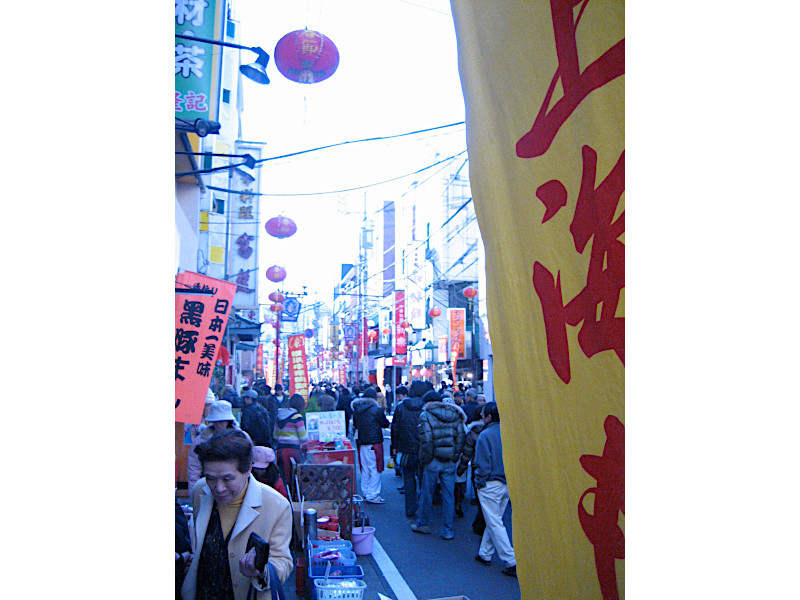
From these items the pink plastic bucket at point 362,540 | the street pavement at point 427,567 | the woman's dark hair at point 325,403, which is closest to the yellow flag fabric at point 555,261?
the street pavement at point 427,567

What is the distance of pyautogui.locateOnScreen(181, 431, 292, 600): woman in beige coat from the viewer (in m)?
3.20

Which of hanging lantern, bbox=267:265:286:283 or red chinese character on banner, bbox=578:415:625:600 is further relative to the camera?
hanging lantern, bbox=267:265:286:283

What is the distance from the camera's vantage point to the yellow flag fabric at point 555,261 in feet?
6.06

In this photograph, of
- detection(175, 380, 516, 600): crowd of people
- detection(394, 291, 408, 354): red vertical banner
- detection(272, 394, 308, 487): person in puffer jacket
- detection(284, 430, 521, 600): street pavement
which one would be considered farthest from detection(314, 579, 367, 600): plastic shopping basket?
detection(394, 291, 408, 354): red vertical banner

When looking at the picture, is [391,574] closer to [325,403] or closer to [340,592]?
[340,592]

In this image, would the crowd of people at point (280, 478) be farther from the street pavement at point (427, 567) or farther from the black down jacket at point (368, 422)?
the street pavement at point (427, 567)

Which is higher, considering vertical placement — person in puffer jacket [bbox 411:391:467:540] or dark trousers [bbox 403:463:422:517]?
person in puffer jacket [bbox 411:391:467:540]

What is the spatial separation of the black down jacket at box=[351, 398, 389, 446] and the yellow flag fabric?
31.2ft

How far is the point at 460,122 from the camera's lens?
720 cm

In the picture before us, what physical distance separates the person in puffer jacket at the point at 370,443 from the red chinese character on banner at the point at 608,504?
32.5ft

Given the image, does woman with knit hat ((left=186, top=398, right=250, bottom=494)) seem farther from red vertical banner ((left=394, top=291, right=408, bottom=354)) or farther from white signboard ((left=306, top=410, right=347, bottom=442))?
red vertical banner ((left=394, top=291, right=408, bottom=354))
